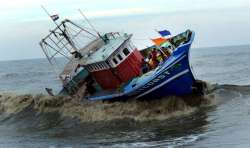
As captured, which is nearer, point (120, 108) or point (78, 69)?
point (120, 108)

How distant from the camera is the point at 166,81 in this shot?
22.6m

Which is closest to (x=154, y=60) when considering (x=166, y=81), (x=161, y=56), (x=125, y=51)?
(x=161, y=56)

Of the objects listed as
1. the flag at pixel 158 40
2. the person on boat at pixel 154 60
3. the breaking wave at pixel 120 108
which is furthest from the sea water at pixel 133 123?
the flag at pixel 158 40

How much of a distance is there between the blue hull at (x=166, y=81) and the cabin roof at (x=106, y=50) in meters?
1.80

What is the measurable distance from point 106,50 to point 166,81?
161 inches

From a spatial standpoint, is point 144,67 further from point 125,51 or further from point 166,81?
point 166,81

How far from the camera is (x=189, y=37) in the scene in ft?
79.5

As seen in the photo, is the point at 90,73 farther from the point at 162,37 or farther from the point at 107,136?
the point at 107,136

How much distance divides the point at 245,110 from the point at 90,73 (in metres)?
7.99

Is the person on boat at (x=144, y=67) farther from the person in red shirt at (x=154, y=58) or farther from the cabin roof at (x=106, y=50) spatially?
the cabin roof at (x=106, y=50)

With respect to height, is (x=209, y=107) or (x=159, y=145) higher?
(x=159, y=145)

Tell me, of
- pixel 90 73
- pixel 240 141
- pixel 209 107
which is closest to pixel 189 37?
pixel 209 107

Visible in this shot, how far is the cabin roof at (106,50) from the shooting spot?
24.2m

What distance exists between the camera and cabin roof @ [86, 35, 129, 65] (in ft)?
79.4
